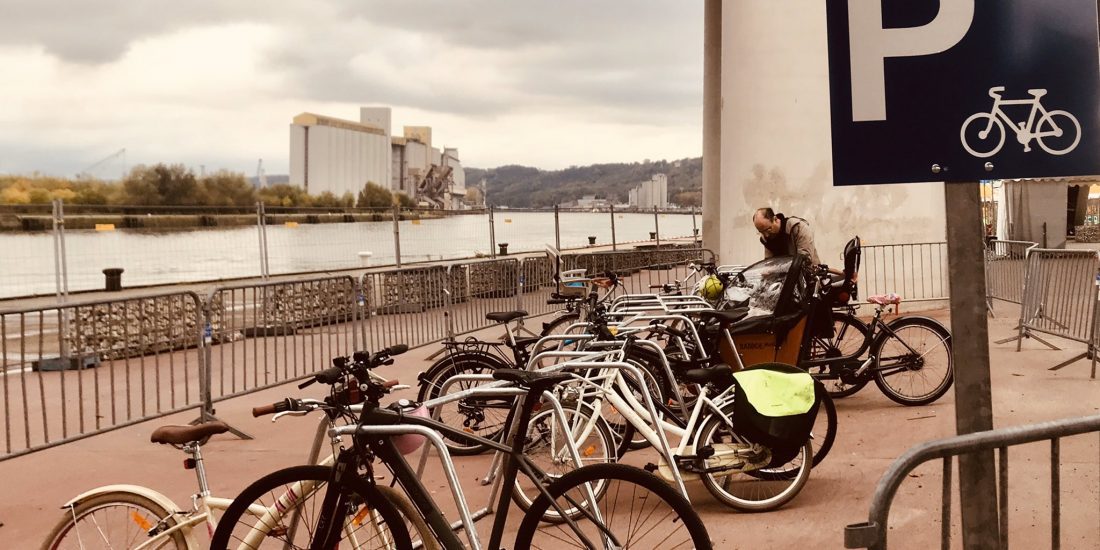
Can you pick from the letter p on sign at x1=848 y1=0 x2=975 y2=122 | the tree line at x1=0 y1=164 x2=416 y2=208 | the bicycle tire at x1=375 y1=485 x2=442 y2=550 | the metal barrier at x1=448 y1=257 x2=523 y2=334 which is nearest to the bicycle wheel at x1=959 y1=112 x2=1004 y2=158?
the letter p on sign at x1=848 y1=0 x2=975 y2=122

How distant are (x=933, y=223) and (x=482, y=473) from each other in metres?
10.8

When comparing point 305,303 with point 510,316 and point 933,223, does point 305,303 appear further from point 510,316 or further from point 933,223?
point 933,223

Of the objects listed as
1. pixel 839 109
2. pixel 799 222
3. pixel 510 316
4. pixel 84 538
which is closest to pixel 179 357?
pixel 510 316

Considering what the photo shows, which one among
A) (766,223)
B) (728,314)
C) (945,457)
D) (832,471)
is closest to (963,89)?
(945,457)

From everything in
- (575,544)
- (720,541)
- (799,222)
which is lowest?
(720,541)

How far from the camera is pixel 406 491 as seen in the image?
3.64 m

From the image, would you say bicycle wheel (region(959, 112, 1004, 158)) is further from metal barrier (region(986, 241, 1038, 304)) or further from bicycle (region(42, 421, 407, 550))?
metal barrier (region(986, 241, 1038, 304))

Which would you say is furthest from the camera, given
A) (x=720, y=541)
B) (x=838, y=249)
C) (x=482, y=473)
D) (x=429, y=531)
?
(x=838, y=249)

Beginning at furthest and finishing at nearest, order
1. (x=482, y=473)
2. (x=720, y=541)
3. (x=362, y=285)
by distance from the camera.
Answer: (x=362, y=285) < (x=482, y=473) < (x=720, y=541)

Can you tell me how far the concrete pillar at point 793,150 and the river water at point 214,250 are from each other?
5.59 metres

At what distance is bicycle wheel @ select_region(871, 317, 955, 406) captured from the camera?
26.3ft

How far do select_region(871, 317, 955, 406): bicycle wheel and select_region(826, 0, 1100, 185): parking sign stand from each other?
5754 mm

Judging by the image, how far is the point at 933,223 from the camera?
49.5 ft

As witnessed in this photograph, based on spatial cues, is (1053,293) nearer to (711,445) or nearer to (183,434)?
(711,445)
